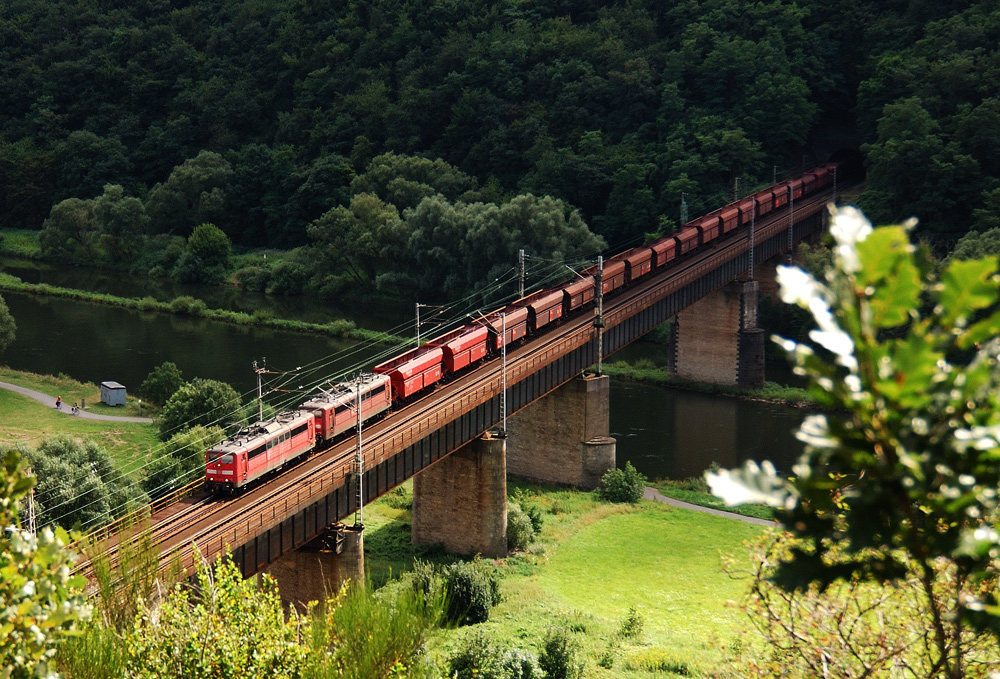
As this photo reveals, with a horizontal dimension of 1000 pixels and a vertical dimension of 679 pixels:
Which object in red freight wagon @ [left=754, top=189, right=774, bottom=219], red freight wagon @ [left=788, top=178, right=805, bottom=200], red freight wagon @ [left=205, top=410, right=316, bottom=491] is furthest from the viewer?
red freight wagon @ [left=788, top=178, right=805, bottom=200]

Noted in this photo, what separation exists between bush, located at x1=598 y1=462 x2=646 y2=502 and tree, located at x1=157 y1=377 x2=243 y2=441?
1991 centimetres

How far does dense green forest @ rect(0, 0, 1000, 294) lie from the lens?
96375 mm

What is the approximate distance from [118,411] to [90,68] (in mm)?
95023

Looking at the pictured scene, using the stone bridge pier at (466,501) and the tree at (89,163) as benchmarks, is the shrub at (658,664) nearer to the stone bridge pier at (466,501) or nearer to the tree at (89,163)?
the stone bridge pier at (466,501)

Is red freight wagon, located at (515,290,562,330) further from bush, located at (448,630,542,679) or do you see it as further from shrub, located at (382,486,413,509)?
bush, located at (448,630,542,679)

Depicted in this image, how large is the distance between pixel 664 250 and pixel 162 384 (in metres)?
34.9

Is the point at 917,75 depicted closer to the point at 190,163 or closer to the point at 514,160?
the point at 514,160

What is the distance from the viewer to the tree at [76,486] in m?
43.3

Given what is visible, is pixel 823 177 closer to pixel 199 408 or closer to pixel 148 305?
pixel 148 305

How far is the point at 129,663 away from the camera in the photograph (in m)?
17.5

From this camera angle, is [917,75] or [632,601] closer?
[632,601]

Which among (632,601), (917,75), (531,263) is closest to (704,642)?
(632,601)

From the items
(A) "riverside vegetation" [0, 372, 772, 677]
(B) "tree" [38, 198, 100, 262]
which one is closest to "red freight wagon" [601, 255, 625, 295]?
(A) "riverside vegetation" [0, 372, 772, 677]

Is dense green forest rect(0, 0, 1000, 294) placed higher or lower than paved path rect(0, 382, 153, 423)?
higher
